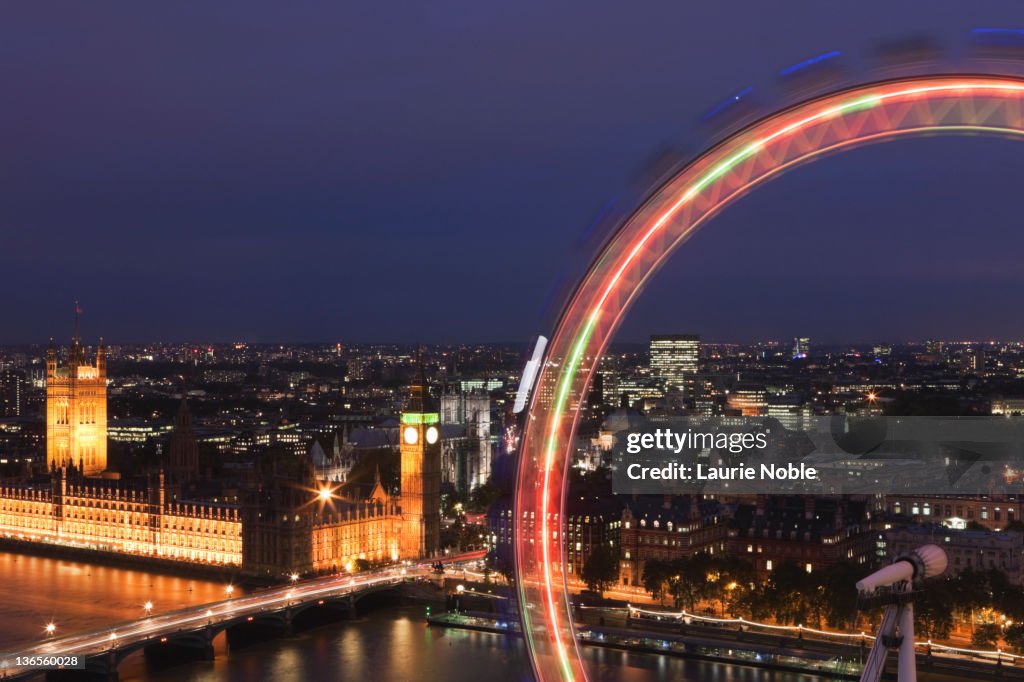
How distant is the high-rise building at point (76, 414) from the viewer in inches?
2502

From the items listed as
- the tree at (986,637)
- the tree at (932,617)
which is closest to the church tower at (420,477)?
the tree at (932,617)

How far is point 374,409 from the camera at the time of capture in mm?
109812

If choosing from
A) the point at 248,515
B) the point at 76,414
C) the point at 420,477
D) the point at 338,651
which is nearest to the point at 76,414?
the point at 76,414

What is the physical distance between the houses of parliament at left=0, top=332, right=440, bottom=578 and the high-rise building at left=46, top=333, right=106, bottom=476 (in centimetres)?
653

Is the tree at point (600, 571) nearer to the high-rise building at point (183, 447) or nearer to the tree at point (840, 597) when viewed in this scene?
the tree at point (840, 597)

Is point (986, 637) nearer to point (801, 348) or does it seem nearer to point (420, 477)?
point (420, 477)

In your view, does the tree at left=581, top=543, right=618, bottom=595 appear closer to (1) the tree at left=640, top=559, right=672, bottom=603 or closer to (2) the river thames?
(1) the tree at left=640, top=559, right=672, bottom=603

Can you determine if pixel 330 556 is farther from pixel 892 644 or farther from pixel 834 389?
pixel 834 389

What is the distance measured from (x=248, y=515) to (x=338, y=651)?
11.8 m

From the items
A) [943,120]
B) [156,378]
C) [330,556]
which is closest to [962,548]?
[330,556]

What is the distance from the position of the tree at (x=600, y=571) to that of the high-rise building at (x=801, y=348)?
161 ft

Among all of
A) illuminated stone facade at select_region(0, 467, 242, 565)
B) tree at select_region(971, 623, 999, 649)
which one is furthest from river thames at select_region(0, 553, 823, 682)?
tree at select_region(971, 623, 999, 649)

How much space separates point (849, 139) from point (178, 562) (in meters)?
37.3

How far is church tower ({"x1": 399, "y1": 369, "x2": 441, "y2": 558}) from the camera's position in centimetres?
4481
